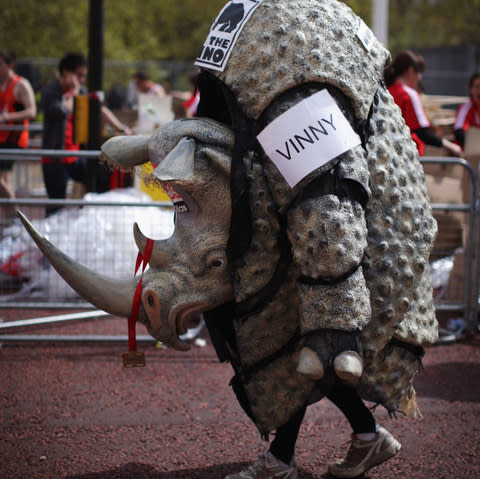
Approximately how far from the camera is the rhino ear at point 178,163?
261 centimetres

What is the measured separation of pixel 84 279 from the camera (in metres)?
2.85

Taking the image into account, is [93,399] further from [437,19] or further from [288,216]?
[437,19]

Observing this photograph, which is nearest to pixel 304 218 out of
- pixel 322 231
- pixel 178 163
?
pixel 322 231

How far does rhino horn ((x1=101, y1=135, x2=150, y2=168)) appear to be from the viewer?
300 centimetres

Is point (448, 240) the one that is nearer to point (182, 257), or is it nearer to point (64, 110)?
point (182, 257)

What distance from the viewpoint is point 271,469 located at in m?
3.28

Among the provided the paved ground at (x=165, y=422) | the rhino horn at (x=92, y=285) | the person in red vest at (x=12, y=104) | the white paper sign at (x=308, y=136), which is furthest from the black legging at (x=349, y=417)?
the person in red vest at (x=12, y=104)

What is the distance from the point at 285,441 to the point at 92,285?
1.15 meters

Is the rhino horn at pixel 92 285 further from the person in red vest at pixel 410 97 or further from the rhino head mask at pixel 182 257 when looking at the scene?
the person in red vest at pixel 410 97

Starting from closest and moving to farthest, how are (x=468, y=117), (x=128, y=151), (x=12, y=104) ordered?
(x=128, y=151), (x=468, y=117), (x=12, y=104)

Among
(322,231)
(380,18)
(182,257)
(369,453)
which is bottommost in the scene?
(369,453)

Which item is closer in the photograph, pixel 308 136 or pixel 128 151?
pixel 308 136

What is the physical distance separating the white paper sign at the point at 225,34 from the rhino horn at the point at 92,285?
93 cm

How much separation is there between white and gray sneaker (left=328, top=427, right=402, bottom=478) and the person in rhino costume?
54 cm
